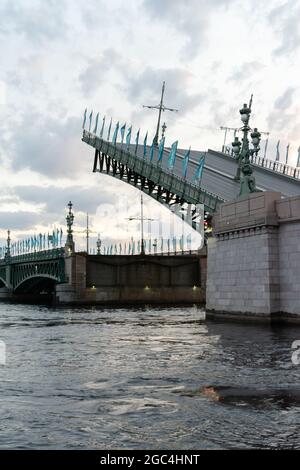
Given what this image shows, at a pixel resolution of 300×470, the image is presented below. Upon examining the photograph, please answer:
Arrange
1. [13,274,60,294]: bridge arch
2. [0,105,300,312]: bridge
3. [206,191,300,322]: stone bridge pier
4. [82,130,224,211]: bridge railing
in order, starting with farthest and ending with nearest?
[13,274,60,294]: bridge arch
[0,105,300,312]: bridge
[82,130,224,211]: bridge railing
[206,191,300,322]: stone bridge pier

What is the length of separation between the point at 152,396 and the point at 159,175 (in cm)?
5685

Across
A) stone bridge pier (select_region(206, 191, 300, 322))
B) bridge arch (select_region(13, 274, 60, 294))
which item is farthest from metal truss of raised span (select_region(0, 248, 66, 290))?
stone bridge pier (select_region(206, 191, 300, 322))

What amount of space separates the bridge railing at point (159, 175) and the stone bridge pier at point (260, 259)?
22.2 metres

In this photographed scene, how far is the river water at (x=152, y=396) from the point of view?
9172mm

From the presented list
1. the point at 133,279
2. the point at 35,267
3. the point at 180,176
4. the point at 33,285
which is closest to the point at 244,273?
the point at 180,176

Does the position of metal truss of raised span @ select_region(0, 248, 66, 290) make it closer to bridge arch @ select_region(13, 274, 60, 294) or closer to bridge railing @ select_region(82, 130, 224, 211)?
bridge arch @ select_region(13, 274, 60, 294)

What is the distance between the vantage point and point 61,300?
82188mm

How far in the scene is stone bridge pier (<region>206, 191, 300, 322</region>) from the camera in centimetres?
3052

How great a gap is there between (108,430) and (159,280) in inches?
2981

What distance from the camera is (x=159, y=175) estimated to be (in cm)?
6844

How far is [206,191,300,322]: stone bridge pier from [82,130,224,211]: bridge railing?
72.8 ft

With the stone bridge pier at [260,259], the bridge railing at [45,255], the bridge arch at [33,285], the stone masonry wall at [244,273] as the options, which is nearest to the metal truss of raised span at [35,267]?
the bridge railing at [45,255]

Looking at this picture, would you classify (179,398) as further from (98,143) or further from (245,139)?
(98,143)
